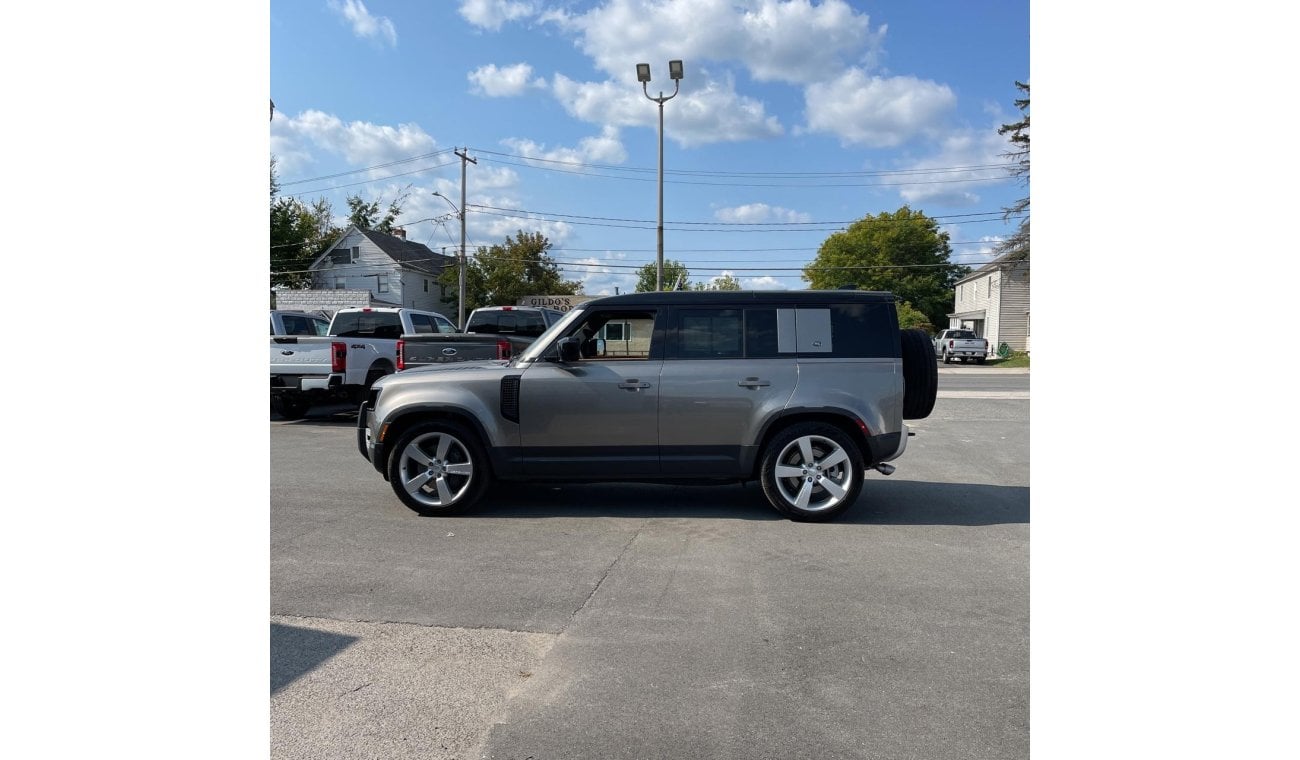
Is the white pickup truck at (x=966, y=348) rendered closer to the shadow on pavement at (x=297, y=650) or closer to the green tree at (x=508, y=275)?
the green tree at (x=508, y=275)

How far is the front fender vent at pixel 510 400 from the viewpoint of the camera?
6613 millimetres

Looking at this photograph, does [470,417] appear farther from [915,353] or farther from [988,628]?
[988,628]

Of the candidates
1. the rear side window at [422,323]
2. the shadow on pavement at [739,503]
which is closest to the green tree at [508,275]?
the rear side window at [422,323]

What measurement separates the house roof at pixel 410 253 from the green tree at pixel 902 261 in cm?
3547

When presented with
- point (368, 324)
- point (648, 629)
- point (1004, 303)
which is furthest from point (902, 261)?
point (648, 629)

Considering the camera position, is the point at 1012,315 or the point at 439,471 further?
the point at 1012,315

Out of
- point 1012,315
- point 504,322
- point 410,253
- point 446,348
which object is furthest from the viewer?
point 410,253

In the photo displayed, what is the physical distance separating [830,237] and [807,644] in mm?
84235

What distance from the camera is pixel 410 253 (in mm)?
60062

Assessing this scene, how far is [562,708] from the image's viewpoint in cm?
331

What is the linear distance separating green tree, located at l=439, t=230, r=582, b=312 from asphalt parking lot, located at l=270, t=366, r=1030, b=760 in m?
47.5

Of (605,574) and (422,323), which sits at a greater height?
(422,323)

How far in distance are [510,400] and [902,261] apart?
3156 inches

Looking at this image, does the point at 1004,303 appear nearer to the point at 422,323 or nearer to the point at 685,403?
the point at 422,323
